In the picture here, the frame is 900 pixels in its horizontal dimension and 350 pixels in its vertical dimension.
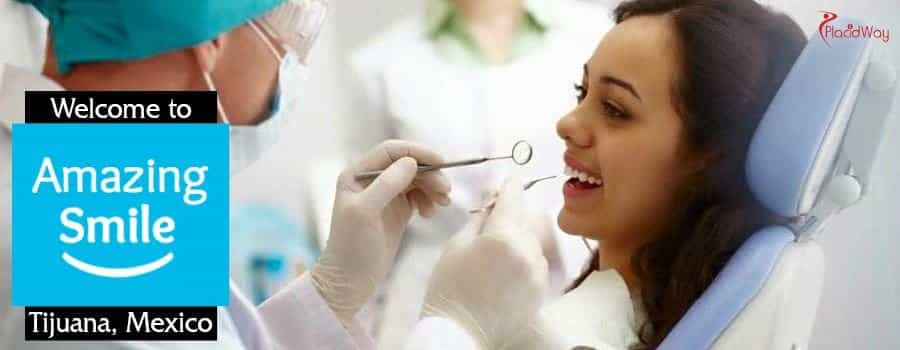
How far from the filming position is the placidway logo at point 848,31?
1717 mm

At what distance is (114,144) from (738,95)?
93 centimetres

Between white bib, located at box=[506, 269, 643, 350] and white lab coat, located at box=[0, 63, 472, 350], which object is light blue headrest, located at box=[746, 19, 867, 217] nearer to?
white bib, located at box=[506, 269, 643, 350]

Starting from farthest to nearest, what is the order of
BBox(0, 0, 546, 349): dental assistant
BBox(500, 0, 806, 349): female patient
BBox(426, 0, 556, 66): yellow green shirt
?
BBox(426, 0, 556, 66): yellow green shirt
BBox(500, 0, 806, 349): female patient
BBox(0, 0, 546, 349): dental assistant

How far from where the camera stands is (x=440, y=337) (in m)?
1.60

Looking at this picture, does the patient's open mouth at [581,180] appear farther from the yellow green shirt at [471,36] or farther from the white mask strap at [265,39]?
the white mask strap at [265,39]

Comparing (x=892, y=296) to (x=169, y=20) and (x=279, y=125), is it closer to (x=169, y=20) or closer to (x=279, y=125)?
(x=279, y=125)

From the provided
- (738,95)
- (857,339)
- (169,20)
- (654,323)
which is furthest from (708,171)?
(169,20)

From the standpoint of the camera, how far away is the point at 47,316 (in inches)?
65.4

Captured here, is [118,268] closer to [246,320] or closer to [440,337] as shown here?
[246,320]

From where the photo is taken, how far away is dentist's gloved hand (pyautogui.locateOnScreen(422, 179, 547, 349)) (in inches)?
62.9

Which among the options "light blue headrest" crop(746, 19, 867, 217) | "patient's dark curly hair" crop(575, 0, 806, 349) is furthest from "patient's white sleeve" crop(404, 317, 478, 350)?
"light blue headrest" crop(746, 19, 867, 217)

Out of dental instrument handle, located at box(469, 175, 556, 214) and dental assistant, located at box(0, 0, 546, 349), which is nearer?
dental assistant, located at box(0, 0, 546, 349)

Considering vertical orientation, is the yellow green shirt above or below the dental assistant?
above

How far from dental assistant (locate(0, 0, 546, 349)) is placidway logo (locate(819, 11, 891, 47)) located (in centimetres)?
54
